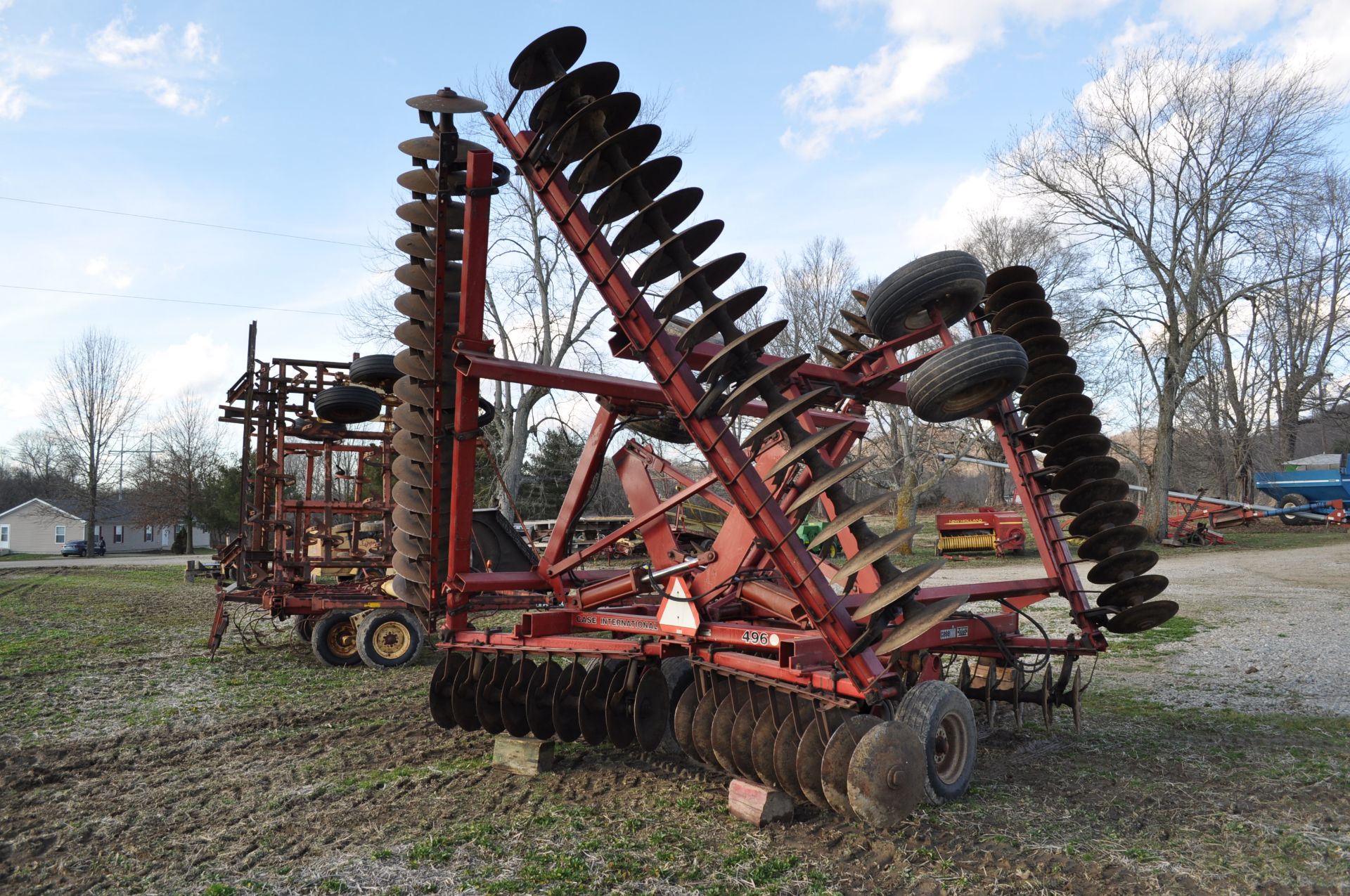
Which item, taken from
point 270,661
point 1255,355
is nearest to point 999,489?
point 1255,355

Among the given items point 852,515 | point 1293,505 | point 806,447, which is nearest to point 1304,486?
point 1293,505

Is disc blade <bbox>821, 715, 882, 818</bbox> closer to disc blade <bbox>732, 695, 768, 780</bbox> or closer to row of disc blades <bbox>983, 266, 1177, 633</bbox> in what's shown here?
disc blade <bbox>732, 695, 768, 780</bbox>

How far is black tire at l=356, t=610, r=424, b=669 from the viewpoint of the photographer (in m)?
10.1

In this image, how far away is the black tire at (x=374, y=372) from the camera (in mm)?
11516

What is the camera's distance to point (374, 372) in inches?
454

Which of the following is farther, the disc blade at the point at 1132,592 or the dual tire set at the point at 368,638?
the dual tire set at the point at 368,638

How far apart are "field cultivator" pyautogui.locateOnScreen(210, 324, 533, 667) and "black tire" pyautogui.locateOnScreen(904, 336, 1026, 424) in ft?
24.1

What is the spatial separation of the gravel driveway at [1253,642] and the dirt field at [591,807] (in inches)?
3.1

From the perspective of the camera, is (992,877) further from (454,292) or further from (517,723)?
(454,292)

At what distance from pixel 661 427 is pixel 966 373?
2752 mm

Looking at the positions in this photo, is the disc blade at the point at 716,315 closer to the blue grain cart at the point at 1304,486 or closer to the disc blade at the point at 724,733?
the disc blade at the point at 724,733

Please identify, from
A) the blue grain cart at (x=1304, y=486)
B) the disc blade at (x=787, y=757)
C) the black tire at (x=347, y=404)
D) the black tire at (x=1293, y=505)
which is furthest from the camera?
the black tire at (x=1293, y=505)

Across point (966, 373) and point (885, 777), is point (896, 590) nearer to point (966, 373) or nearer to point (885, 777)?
point (885, 777)

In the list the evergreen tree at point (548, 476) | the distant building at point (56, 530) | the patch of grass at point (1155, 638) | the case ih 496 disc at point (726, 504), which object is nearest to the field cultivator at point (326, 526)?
the case ih 496 disc at point (726, 504)
